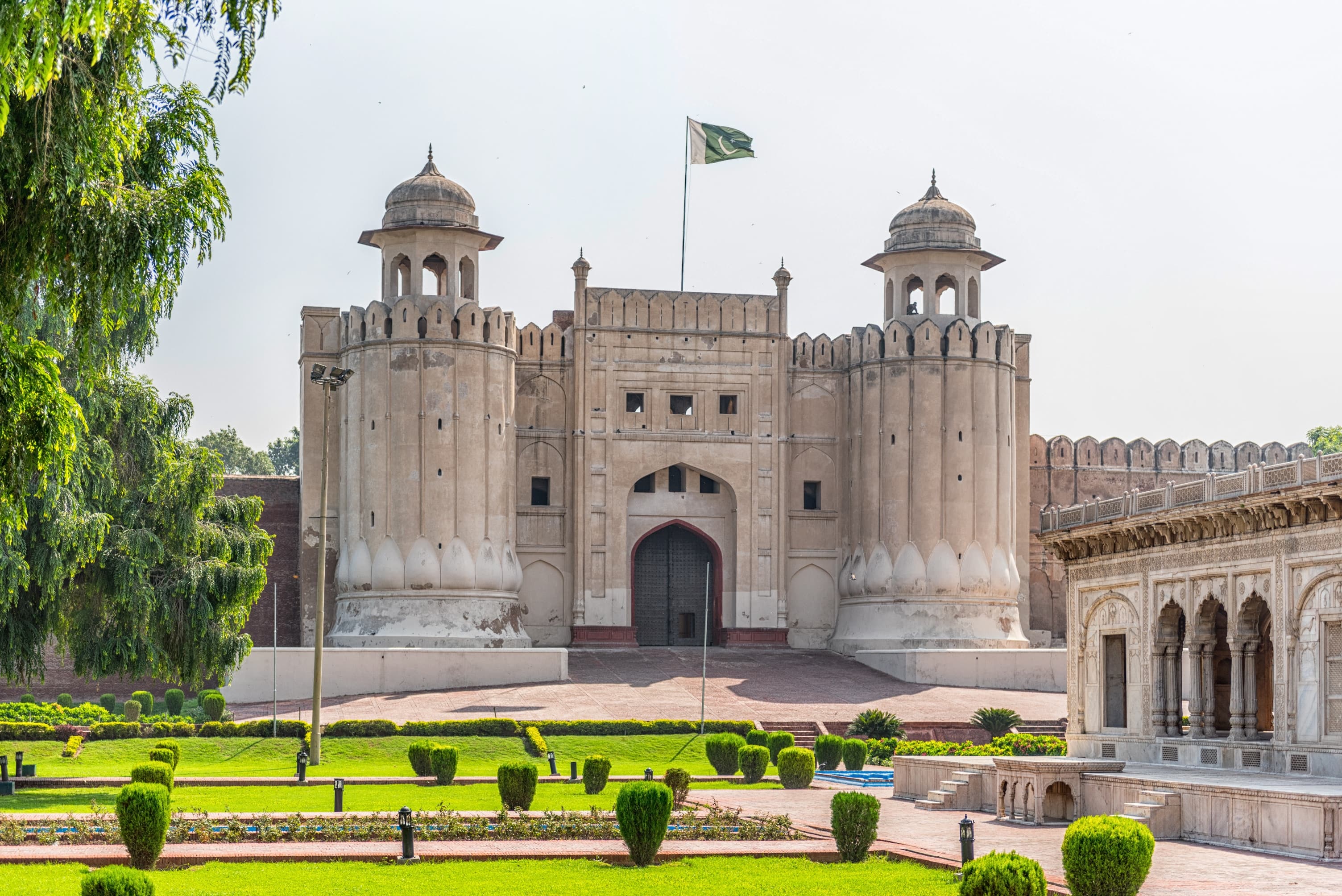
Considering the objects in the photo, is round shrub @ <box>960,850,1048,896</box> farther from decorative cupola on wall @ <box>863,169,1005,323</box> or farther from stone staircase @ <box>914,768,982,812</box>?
decorative cupola on wall @ <box>863,169,1005,323</box>

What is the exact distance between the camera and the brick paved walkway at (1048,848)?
12.4m

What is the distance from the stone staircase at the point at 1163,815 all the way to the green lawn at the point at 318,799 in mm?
5320

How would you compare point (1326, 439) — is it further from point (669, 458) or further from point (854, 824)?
point (854, 824)

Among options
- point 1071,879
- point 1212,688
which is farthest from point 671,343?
point 1071,879

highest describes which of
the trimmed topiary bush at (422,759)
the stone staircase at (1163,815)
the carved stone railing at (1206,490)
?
the carved stone railing at (1206,490)

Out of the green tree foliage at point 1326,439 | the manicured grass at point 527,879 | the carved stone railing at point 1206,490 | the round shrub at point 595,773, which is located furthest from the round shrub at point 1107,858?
the green tree foliage at point 1326,439

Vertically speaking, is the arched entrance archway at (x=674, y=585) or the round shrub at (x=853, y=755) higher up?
the arched entrance archway at (x=674, y=585)

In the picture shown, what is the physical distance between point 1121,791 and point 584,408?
2313 cm

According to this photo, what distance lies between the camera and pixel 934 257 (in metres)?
40.2

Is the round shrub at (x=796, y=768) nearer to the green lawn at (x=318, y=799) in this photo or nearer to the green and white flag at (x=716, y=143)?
the green lawn at (x=318, y=799)

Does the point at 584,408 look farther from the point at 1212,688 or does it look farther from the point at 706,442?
the point at 1212,688

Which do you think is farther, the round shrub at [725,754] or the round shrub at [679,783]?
the round shrub at [725,754]

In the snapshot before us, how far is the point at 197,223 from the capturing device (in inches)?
383

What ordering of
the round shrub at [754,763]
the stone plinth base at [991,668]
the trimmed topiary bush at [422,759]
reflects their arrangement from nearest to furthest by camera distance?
the trimmed topiary bush at [422,759], the round shrub at [754,763], the stone plinth base at [991,668]
